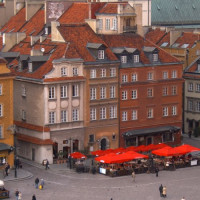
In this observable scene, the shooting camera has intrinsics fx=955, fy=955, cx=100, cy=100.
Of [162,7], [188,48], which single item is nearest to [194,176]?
[188,48]

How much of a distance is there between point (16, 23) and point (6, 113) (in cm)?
3911

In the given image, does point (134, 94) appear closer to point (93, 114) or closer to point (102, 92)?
point (102, 92)

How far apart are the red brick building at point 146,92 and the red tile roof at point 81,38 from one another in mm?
2028

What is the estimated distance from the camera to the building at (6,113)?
385 feet

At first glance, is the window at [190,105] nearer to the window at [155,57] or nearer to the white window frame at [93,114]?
the window at [155,57]

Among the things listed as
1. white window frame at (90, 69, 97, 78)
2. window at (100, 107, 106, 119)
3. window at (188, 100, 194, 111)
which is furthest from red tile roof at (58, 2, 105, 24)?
window at (188, 100, 194, 111)

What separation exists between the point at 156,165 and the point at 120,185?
9.62 metres

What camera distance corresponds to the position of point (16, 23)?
155 m

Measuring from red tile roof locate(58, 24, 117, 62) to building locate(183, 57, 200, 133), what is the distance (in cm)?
1958

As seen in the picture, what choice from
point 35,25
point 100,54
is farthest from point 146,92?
point 35,25

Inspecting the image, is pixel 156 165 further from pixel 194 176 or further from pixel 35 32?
pixel 35 32

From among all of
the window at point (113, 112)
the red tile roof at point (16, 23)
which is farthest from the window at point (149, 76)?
the red tile roof at point (16, 23)

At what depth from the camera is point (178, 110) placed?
445ft

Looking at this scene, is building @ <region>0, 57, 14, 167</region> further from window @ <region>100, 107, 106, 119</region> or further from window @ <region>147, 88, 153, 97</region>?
window @ <region>147, 88, 153, 97</region>
